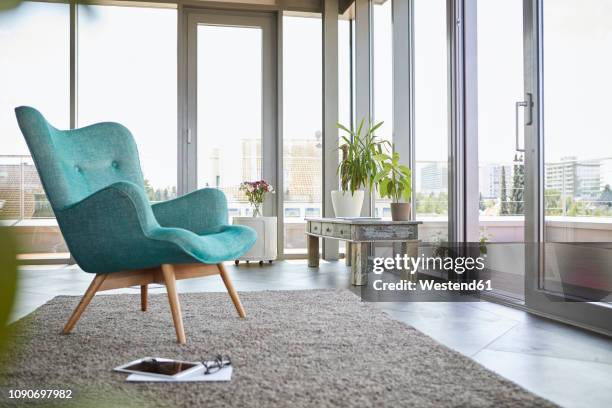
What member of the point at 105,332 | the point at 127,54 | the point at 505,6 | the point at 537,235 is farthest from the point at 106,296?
the point at 127,54

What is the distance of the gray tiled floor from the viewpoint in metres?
1.64

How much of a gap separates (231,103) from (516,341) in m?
3.85

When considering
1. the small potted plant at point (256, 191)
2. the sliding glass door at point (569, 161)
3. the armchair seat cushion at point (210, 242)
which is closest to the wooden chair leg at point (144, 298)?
the armchair seat cushion at point (210, 242)

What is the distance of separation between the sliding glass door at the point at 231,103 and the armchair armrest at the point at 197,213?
2553 millimetres

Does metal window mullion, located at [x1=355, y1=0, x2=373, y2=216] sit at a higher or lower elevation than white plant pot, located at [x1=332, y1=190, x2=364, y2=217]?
higher

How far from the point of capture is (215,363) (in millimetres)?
1787

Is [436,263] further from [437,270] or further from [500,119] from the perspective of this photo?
[500,119]

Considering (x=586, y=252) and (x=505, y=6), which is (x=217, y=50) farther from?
(x=586, y=252)

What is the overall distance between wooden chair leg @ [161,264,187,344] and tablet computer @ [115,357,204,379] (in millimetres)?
299

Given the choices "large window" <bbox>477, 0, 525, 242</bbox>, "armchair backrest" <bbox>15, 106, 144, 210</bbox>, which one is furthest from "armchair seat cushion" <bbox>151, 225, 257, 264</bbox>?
"large window" <bbox>477, 0, 525, 242</bbox>

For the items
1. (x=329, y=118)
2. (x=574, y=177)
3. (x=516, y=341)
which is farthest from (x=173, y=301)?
(x=329, y=118)

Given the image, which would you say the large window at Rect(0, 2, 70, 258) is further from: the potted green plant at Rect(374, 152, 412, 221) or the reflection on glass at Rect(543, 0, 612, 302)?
the potted green plant at Rect(374, 152, 412, 221)

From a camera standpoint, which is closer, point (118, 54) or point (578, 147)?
point (118, 54)

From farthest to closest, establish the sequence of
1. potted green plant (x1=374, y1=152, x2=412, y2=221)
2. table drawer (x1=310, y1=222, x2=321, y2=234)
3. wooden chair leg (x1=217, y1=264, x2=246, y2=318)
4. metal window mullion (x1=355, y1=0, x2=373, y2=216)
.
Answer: metal window mullion (x1=355, y1=0, x2=373, y2=216), table drawer (x1=310, y1=222, x2=321, y2=234), potted green plant (x1=374, y1=152, x2=412, y2=221), wooden chair leg (x1=217, y1=264, x2=246, y2=318)
